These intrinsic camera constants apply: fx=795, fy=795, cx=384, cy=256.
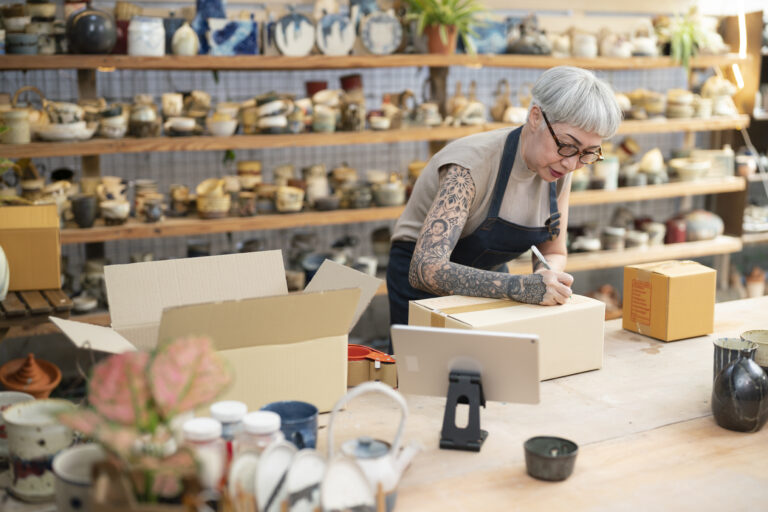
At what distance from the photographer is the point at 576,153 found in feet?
7.05

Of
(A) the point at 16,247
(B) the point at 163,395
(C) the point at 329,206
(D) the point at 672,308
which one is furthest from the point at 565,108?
(C) the point at 329,206

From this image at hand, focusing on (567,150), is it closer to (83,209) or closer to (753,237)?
(83,209)

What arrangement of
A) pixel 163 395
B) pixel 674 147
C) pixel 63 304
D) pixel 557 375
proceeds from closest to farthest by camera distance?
pixel 163 395
pixel 557 375
pixel 63 304
pixel 674 147

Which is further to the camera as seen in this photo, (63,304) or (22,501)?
(63,304)

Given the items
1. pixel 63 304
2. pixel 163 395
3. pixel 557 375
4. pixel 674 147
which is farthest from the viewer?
pixel 674 147

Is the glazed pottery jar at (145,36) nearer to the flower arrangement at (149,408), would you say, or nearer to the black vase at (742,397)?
the flower arrangement at (149,408)

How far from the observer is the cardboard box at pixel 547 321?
6.26 ft

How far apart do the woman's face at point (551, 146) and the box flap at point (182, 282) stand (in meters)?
0.78

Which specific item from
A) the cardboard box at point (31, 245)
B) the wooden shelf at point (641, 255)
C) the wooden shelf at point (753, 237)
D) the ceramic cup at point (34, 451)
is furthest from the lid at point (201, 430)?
the wooden shelf at point (753, 237)

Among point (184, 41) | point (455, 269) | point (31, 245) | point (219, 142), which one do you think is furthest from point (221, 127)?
point (455, 269)

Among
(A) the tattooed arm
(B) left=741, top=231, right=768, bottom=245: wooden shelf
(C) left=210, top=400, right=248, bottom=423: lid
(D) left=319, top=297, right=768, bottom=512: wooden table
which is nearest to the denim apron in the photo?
(A) the tattooed arm

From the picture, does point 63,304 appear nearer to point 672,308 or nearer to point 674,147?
point 672,308

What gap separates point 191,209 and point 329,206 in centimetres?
72

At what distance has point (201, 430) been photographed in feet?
4.02
